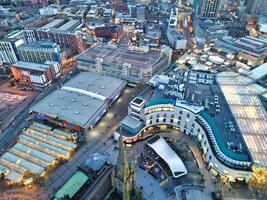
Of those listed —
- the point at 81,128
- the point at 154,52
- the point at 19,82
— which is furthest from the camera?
the point at 154,52

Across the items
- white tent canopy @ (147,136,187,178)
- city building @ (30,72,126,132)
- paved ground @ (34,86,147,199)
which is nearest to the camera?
white tent canopy @ (147,136,187,178)

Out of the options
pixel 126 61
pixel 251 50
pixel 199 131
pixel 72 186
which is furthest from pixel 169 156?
pixel 251 50

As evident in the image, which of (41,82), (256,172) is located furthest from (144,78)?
(256,172)

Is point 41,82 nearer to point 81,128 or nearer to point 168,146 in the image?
point 81,128

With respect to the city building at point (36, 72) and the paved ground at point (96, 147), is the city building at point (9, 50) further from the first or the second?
the paved ground at point (96, 147)

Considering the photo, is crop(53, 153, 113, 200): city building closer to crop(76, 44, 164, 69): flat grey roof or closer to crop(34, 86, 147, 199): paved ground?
crop(34, 86, 147, 199): paved ground

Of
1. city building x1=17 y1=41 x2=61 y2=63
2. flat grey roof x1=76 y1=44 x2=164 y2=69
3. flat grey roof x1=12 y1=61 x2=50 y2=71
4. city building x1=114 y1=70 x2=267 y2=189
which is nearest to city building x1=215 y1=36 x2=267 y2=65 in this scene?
city building x1=114 y1=70 x2=267 y2=189
